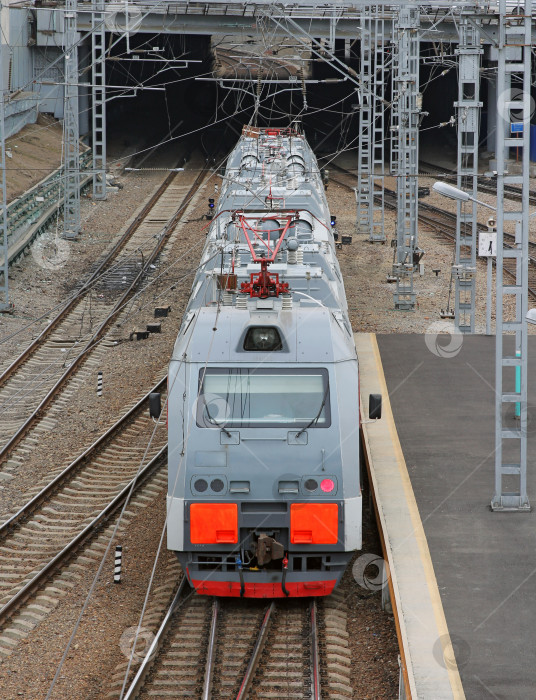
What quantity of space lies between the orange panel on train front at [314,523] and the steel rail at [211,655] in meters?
1.21

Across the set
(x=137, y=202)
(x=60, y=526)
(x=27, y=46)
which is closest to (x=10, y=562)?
(x=60, y=526)

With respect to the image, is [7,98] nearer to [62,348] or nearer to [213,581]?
[62,348]

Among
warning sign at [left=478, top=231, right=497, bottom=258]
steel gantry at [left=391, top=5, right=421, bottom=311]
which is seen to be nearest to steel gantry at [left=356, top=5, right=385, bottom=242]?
steel gantry at [left=391, top=5, right=421, bottom=311]

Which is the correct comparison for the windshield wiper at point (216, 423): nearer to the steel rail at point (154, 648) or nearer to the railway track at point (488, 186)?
the steel rail at point (154, 648)

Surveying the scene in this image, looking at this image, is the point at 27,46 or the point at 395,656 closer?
the point at 395,656

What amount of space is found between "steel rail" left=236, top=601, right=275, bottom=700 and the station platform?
1417 mm

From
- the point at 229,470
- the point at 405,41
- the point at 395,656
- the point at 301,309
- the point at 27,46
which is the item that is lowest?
the point at 395,656

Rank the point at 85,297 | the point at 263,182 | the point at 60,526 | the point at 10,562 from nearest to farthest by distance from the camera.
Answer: the point at 10,562 < the point at 60,526 < the point at 263,182 < the point at 85,297

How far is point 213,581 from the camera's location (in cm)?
1059

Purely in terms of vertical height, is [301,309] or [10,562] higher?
[301,309]

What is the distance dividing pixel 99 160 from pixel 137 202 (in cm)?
538

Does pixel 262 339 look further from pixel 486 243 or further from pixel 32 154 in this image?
pixel 32 154

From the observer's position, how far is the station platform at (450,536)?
28.0 feet

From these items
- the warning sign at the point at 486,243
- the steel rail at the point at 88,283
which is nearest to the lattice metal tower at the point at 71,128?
the steel rail at the point at 88,283
